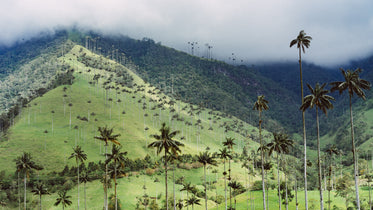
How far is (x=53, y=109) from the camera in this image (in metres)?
198

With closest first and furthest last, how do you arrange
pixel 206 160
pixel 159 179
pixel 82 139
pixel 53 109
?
1. pixel 206 160
2. pixel 159 179
3. pixel 82 139
4. pixel 53 109

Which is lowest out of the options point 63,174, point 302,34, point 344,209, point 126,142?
point 344,209

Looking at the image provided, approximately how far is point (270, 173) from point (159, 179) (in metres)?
73.4

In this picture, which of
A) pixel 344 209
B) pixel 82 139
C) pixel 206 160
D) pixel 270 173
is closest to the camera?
pixel 206 160

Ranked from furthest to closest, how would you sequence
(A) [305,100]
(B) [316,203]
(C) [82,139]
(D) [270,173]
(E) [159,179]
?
(D) [270,173] < (C) [82,139] < (E) [159,179] < (B) [316,203] < (A) [305,100]

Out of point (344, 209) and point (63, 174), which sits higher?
point (63, 174)

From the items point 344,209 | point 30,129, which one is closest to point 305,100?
point 344,209

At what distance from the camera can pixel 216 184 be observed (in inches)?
6240

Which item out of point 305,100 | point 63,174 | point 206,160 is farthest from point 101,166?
point 305,100

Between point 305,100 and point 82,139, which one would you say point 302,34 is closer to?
point 305,100

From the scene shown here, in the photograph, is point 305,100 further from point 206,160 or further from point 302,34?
point 206,160

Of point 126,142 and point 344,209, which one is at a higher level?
point 126,142

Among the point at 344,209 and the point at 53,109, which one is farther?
the point at 53,109

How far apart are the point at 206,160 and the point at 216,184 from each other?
77.3 m
